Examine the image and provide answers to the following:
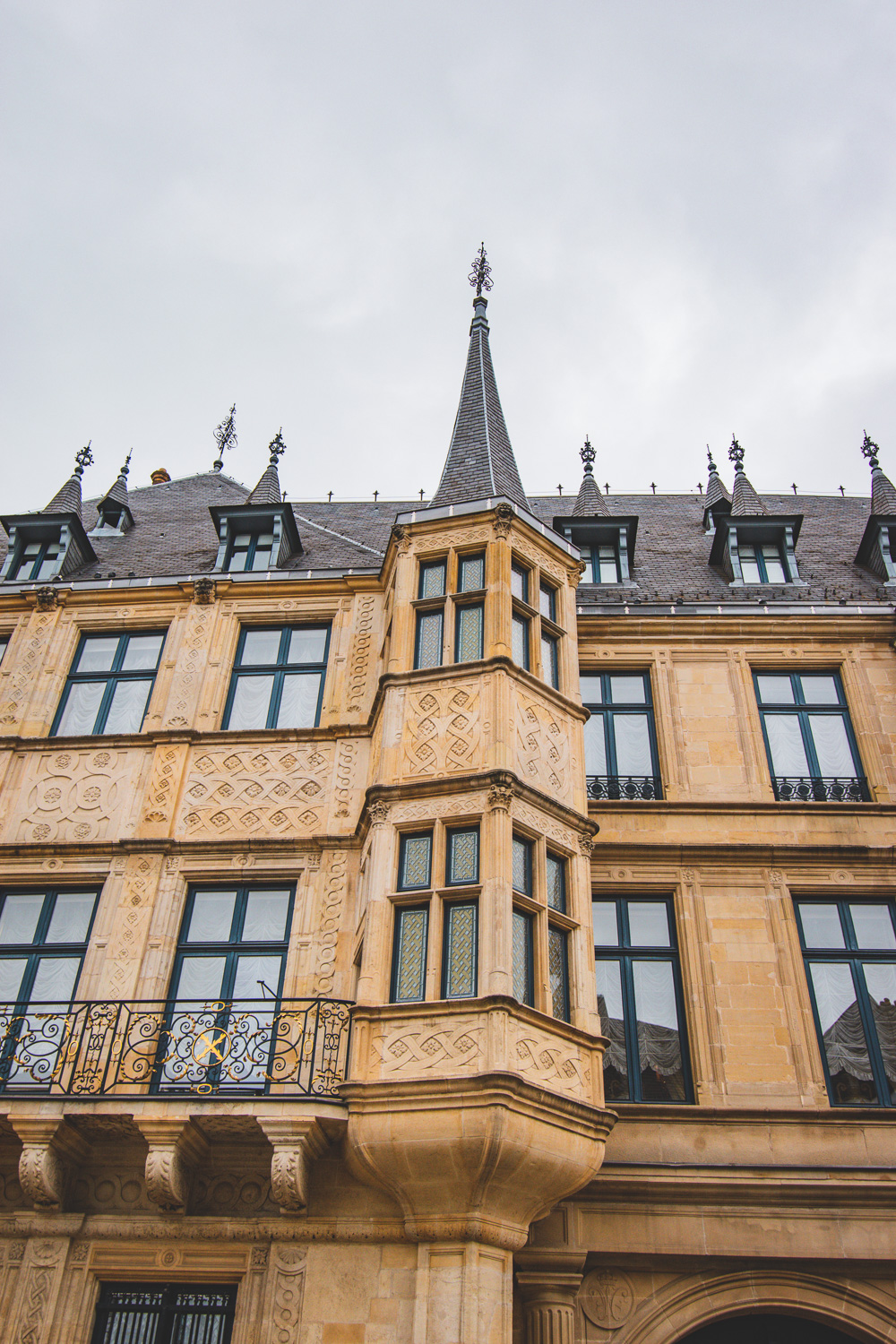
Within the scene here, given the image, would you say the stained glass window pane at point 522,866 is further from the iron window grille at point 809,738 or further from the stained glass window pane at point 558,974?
the iron window grille at point 809,738

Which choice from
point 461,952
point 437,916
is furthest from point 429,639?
point 461,952

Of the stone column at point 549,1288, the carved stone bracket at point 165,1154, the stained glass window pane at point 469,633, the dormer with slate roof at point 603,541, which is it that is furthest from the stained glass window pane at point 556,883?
the dormer with slate roof at point 603,541

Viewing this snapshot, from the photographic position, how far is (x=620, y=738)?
1455 centimetres

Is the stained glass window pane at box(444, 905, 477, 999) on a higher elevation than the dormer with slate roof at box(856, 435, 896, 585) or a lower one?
lower

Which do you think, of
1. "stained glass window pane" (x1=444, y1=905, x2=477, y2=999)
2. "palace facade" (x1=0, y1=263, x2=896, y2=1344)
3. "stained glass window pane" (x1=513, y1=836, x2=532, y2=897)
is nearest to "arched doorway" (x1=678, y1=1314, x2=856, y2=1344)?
"palace facade" (x1=0, y1=263, x2=896, y2=1344)

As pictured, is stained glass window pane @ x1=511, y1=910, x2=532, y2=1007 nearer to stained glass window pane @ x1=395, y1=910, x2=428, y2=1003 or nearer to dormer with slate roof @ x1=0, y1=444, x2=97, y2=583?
stained glass window pane @ x1=395, y1=910, x2=428, y2=1003

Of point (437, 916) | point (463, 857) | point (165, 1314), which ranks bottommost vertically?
point (165, 1314)

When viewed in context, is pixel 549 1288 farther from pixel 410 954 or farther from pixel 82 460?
pixel 82 460

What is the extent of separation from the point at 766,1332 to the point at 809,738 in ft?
23.0

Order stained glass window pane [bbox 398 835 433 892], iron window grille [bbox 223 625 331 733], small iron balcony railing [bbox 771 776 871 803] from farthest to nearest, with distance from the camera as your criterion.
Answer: iron window grille [bbox 223 625 331 733] < small iron balcony railing [bbox 771 776 871 803] < stained glass window pane [bbox 398 835 433 892]

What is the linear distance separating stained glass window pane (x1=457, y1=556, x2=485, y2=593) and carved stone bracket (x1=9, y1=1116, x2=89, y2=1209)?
7.57 metres

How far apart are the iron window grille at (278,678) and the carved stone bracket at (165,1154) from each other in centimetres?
537

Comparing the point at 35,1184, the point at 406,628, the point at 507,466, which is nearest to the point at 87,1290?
the point at 35,1184

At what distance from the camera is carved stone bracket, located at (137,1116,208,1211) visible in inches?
387
